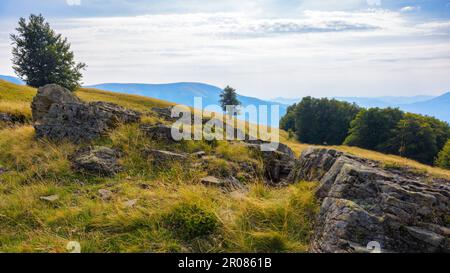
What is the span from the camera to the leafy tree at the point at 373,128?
85.8m

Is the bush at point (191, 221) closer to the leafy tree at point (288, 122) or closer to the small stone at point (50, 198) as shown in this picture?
the small stone at point (50, 198)

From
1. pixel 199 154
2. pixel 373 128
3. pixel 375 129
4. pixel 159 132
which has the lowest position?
pixel 375 129

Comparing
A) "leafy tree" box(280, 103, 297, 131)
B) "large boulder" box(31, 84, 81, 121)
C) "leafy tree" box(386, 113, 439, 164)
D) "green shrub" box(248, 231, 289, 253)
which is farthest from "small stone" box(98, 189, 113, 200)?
"leafy tree" box(280, 103, 297, 131)

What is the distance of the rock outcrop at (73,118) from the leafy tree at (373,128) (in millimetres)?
82863

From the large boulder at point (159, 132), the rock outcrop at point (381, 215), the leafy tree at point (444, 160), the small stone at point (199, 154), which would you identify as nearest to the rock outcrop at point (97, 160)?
the large boulder at point (159, 132)

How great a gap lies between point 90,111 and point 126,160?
144 inches

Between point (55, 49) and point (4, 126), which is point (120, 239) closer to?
point (4, 126)

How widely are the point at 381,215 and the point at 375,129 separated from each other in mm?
90028

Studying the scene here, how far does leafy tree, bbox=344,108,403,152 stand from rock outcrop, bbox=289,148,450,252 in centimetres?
8564

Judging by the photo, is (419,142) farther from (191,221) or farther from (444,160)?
(191,221)

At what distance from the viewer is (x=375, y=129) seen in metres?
87.2

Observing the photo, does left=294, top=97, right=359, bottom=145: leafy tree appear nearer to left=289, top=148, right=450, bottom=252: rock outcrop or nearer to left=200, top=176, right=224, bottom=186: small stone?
left=200, top=176, right=224, bottom=186: small stone

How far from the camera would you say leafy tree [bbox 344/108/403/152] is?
85812 mm

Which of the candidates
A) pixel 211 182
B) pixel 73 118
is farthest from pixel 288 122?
pixel 211 182
